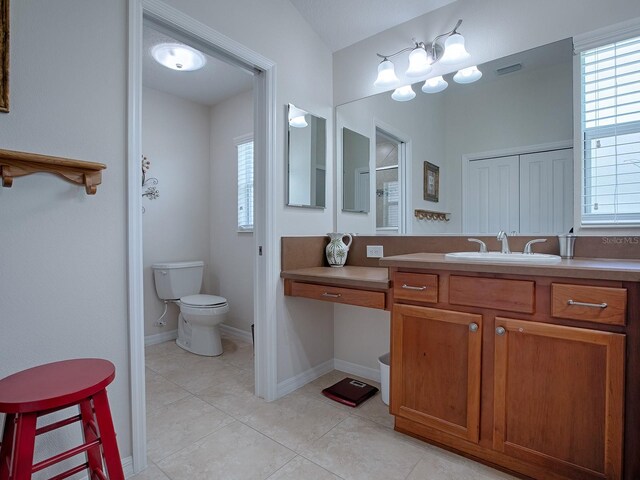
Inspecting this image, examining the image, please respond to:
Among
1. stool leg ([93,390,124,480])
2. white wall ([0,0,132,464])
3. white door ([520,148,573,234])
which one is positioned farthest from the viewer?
white door ([520,148,573,234])

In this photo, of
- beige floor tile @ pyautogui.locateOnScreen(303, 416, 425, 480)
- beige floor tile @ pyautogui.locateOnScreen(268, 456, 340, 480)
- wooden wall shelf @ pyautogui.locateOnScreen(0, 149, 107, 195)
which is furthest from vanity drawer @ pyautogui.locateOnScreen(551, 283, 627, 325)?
wooden wall shelf @ pyautogui.locateOnScreen(0, 149, 107, 195)

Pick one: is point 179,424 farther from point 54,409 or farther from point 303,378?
point 54,409

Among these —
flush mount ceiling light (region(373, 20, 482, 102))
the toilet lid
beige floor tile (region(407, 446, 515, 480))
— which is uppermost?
flush mount ceiling light (region(373, 20, 482, 102))

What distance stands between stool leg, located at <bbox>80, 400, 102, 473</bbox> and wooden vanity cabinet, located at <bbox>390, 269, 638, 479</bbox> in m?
1.25

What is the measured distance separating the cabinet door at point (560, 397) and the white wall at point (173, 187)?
290cm

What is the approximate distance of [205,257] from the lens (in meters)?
3.65

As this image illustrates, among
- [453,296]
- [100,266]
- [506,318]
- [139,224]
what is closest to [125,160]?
[139,224]

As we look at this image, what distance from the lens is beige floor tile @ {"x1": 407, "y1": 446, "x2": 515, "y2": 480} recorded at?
1.46 meters

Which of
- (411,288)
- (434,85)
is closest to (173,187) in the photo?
(434,85)

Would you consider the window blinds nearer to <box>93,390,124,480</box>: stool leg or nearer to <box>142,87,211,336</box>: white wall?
<box>142,87,211,336</box>: white wall

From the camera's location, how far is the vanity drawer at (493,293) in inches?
53.6

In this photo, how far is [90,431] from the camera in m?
1.15

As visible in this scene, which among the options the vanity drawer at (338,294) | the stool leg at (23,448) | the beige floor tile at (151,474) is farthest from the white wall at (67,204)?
the vanity drawer at (338,294)

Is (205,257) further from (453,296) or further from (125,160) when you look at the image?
(453,296)
